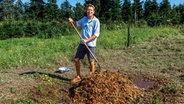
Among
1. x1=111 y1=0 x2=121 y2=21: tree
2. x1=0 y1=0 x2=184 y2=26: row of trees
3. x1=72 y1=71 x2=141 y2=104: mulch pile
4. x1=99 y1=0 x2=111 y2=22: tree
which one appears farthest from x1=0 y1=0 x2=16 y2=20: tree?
x1=72 y1=71 x2=141 y2=104: mulch pile

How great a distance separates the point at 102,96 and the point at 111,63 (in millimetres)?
3017

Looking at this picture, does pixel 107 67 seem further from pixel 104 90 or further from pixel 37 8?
pixel 37 8

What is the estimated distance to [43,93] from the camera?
16.1ft

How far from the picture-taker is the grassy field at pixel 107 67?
16.0 feet

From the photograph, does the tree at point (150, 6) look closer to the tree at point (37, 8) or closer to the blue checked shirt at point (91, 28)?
the tree at point (37, 8)

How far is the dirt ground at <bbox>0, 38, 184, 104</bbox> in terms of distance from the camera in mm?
4648

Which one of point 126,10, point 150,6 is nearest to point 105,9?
point 126,10

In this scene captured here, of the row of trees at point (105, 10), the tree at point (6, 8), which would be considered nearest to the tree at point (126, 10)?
the row of trees at point (105, 10)

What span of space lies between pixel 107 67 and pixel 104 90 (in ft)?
8.26

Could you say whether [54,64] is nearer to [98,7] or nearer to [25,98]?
[25,98]

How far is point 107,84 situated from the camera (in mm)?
4770

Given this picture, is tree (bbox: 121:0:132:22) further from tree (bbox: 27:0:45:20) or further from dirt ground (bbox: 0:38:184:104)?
dirt ground (bbox: 0:38:184:104)

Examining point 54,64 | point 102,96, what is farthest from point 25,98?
point 54,64

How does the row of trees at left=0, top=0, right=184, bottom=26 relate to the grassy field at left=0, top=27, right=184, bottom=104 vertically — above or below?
above
